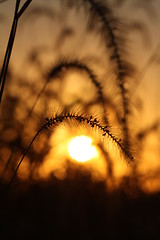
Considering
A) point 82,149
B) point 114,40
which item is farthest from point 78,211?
point 114,40

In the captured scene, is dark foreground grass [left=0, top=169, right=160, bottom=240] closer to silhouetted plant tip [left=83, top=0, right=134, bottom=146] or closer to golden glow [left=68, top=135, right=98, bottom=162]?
golden glow [left=68, top=135, right=98, bottom=162]

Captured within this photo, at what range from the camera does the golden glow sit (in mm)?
646

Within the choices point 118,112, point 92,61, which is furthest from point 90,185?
point 92,61

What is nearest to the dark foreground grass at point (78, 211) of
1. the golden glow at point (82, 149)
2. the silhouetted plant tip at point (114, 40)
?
the golden glow at point (82, 149)

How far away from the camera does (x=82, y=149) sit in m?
0.66

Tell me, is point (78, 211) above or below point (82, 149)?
below

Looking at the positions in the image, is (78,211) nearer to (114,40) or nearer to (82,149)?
(82,149)

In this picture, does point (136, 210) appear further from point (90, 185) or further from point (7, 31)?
point (7, 31)

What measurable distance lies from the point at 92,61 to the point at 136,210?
1.31ft

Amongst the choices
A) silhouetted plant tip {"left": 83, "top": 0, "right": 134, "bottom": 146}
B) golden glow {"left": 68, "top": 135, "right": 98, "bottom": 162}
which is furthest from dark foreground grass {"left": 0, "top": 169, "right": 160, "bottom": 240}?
silhouetted plant tip {"left": 83, "top": 0, "right": 134, "bottom": 146}

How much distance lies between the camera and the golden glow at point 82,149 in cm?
65

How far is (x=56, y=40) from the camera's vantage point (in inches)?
29.1

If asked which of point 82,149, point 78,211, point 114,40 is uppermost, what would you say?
point 114,40

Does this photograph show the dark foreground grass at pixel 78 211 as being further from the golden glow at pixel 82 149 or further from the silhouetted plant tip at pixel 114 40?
the silhouetted plant tip at pixel 114 40
